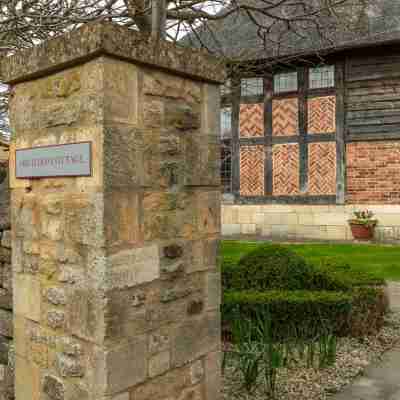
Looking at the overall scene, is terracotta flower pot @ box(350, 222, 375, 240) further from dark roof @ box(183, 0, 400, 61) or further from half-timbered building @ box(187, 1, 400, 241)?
dark roof @ box(183, 0, 400, 61)

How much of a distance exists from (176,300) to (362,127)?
401 inches

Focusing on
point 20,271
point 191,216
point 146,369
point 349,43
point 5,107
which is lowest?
point 146,369

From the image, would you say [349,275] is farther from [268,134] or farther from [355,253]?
[268,134]

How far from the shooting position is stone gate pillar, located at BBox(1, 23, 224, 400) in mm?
2166

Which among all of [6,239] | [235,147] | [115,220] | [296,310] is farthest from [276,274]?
[235,147]

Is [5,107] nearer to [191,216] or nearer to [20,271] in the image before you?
[20,271]

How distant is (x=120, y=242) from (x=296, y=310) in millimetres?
2418

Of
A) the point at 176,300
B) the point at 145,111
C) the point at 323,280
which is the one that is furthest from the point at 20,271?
the point at 323,280

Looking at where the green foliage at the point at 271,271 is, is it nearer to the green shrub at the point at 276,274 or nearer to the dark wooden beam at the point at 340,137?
the green shrub at the point at 276,274

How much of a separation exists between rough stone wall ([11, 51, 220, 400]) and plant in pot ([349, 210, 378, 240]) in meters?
9.19

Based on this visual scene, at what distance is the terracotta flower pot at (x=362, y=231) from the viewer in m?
11.2

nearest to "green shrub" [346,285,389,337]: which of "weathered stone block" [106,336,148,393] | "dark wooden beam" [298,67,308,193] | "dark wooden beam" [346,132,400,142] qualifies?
"weathered stone block" [106,336,148,393]

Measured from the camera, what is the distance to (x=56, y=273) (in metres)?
2.42

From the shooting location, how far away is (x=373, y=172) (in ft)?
37.2
